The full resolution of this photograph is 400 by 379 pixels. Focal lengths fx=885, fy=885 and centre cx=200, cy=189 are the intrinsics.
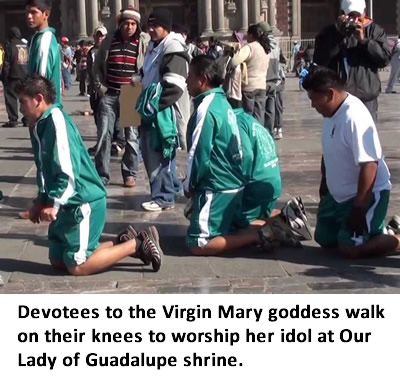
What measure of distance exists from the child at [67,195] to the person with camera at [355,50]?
2247mm

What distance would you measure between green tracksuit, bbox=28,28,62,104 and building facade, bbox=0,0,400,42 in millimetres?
36158

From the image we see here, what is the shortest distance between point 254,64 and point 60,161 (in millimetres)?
6439

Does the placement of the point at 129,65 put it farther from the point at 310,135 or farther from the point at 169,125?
the point at 310,135

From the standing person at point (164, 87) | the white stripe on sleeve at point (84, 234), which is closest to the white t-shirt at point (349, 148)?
the white stripe on sleeve at point (84, 234)

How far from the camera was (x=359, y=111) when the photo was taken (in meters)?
6.12

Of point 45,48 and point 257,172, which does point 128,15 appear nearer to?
point 45,48

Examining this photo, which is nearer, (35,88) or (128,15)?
(35,88)

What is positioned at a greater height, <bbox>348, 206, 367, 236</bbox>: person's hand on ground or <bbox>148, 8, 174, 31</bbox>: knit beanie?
<bbox>148, 8, 174, 31</bbox>: knit beanie

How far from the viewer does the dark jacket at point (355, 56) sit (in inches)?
279

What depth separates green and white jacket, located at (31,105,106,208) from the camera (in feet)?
18.7

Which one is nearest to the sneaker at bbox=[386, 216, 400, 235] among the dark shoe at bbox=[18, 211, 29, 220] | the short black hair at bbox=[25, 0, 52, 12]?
the dark shoe at bbox=[18, 211, 29, 220]

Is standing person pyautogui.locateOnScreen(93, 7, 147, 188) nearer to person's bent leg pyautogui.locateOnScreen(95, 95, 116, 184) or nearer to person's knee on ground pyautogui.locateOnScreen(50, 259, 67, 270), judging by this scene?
person's bent leg pyautogui.locateOnScreen(95, 95, 116, 184)

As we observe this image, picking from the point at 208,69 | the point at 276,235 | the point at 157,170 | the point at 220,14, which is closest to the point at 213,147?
the point at 208,69

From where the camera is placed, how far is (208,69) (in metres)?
6.50
